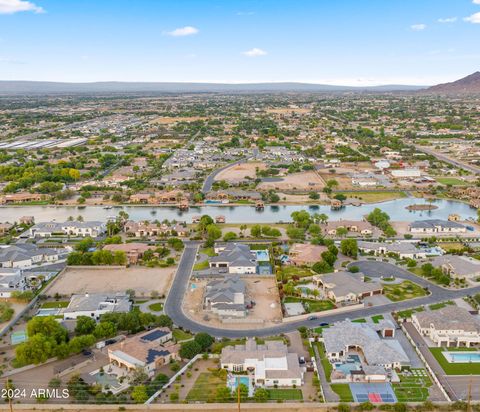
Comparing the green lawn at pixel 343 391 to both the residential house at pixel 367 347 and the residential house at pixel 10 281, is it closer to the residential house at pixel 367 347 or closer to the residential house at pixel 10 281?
the residential house at pixel 367 347

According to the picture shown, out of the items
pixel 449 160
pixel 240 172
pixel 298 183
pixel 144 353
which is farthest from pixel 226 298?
pixel 449 160

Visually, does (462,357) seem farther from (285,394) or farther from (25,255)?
(25,255)

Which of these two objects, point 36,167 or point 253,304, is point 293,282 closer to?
point 253,304

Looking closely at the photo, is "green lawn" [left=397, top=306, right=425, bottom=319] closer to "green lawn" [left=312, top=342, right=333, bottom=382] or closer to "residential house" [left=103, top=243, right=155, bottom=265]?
"green lawn" [left=312, top=342, right=333, bottom=382]

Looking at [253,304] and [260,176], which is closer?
[253,304]

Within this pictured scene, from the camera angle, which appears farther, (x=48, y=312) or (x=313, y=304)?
(x=313, y=304)

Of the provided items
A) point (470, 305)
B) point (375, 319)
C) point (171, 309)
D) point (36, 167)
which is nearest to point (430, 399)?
point (375, 319)
